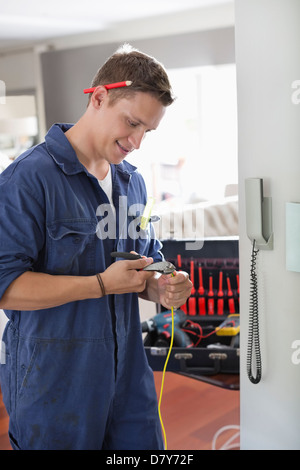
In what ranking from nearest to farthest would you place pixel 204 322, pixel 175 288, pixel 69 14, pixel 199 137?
pixel 175 288
pixel 204 322
pixel 69 14
pixel 199 137

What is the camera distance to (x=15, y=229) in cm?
100

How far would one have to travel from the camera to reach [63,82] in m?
6.59

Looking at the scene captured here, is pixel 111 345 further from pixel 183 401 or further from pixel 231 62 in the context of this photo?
pixel 231 62

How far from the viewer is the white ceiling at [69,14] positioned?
16.3 feet

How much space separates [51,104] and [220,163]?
7.27ft

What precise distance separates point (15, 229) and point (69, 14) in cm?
494

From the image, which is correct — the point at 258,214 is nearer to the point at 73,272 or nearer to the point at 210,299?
the point at 73,272

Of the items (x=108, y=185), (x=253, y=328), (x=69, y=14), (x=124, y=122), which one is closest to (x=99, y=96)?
(x=124, y=122)

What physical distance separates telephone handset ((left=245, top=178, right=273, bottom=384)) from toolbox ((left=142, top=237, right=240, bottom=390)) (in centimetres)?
71

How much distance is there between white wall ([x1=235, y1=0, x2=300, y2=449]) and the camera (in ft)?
2.89

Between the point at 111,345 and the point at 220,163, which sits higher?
the point at 220,163

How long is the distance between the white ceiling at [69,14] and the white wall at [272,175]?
4.34 meters

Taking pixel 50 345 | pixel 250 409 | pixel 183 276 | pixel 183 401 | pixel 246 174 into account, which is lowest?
pixel 183 401
